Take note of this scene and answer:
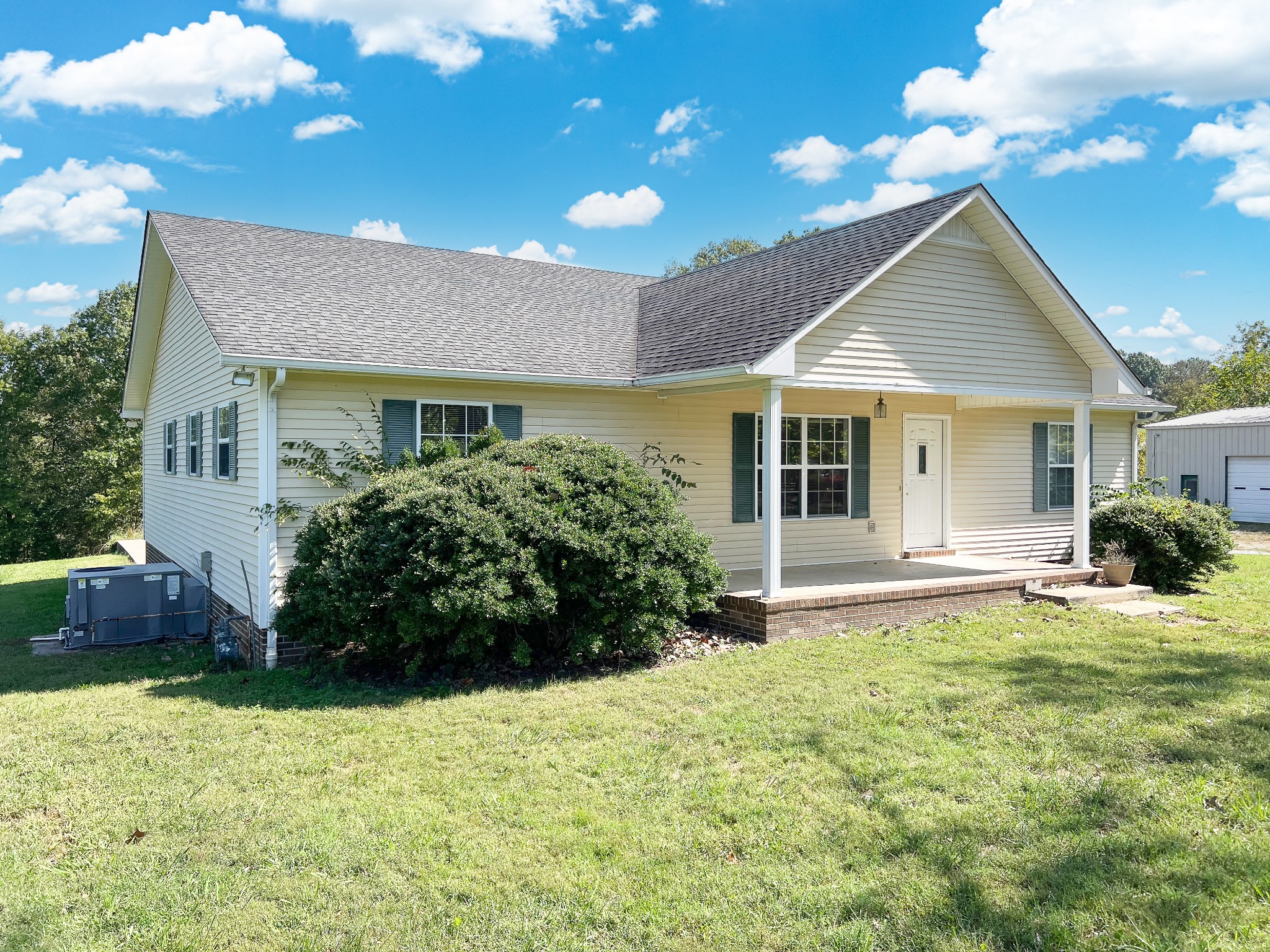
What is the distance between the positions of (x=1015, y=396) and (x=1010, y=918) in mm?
8967

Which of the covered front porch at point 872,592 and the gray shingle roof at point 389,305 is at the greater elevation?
the gray shingle roof at point 389,305

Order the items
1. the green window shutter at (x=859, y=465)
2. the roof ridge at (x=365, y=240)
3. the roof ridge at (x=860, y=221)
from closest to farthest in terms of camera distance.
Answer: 1. the roof ridge at (x=860, y=221)
2. the roof ridge at (x=365, y=240)
3. the green window shutter at (x=859, y=465)

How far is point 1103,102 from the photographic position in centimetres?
1755

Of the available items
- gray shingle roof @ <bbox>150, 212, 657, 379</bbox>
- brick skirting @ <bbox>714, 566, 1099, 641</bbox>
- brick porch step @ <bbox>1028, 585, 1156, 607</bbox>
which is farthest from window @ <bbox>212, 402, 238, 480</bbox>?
brick porch step @ <bbox>1028, 585, 1156, 607</bbox>

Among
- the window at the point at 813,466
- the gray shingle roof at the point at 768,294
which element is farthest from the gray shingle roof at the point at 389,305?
the window at the point at 813,466

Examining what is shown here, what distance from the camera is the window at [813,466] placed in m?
12.0

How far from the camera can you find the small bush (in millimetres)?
12055

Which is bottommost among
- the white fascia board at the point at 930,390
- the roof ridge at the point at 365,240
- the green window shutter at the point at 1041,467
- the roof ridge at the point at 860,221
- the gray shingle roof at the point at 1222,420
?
Result: the green window shutter at the point at 1041,467

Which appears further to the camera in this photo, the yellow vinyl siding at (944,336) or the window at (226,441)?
the window at (226,441)

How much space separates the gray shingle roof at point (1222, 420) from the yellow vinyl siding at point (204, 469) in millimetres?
29854

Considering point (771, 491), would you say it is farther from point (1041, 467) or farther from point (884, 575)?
point (1041, 467)

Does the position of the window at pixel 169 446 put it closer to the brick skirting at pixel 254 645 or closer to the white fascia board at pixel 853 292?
the brick skirting at pixel 254 645

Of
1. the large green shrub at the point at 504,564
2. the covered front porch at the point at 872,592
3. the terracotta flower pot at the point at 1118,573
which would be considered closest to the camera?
the large green shrub at the point at 504,564

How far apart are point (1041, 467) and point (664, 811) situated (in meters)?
12.5
